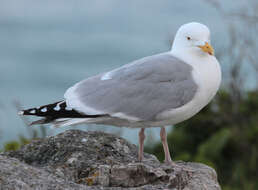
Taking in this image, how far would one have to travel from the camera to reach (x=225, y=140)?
505 inches

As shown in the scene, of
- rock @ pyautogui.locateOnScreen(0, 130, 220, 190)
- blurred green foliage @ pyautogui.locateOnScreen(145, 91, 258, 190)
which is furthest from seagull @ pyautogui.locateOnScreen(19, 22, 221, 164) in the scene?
blurred green foliage @ pyautogui.locateOnScreen(145, 91, 258, 190)

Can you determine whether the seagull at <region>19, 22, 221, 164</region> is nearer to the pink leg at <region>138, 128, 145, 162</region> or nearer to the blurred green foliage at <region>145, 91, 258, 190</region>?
the pink leg at <region>138, 128, 145, 162</region>

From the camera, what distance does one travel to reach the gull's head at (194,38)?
5301 millimetres

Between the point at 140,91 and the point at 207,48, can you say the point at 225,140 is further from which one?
the point at 140,91

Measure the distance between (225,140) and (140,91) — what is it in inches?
322

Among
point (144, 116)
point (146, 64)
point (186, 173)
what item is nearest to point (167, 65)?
point (146, 64)

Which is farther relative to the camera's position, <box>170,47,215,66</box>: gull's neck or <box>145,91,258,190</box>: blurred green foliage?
<box>145,91,258,190</box>: blurred green foliage

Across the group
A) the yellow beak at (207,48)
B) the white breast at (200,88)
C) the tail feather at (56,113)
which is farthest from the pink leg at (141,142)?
the yellow beak at (207,48)

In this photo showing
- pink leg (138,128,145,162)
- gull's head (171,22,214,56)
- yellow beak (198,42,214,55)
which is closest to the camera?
yellow beak (198,42,214,55)

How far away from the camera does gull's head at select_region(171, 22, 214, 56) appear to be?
17.4ft

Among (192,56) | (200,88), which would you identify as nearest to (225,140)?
(192,56)

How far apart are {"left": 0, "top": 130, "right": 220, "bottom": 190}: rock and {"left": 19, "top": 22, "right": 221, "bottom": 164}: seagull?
435 millimetres

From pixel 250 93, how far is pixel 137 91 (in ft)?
34.3

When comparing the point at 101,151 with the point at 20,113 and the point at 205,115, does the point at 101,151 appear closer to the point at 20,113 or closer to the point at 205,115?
the point at 20,113
